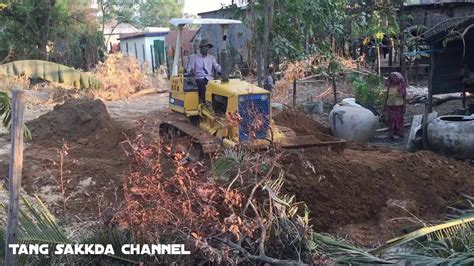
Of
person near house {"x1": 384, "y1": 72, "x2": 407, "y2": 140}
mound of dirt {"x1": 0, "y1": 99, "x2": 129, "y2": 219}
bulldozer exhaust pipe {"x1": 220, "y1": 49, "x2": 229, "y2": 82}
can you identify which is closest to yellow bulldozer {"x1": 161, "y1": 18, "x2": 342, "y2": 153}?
bulldozer exhaust pipe {"x1": 220, "y1": 49, "x2": 229, "y2": 82}

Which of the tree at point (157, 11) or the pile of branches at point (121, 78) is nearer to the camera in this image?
the pile of branches at point (121, 78)

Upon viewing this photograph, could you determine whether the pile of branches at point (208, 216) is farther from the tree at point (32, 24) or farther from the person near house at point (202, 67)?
the tree at point (32, 24)

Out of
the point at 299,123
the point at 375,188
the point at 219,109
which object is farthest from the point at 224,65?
the point at 299,123

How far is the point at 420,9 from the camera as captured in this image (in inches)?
853

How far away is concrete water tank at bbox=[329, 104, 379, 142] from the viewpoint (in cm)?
1184

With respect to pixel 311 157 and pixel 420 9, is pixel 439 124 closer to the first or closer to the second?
pixel 311 157

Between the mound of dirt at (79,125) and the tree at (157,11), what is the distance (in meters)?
67.1

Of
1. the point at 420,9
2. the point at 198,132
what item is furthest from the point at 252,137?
the point at 420,9

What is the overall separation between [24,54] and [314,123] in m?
19.2

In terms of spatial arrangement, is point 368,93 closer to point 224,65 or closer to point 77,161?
point 224,65

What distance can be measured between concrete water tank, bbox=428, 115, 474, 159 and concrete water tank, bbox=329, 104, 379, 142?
2.10 metres

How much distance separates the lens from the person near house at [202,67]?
10.1 meters

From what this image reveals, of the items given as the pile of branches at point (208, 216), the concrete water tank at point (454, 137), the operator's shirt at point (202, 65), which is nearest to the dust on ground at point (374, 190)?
the concrete water tank at point (454, 137)

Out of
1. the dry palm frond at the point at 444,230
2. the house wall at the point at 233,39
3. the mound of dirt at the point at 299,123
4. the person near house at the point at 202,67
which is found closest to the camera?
the dry palm frond at the point at 444,230
